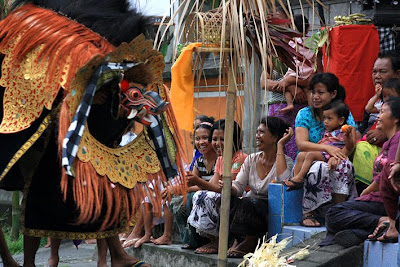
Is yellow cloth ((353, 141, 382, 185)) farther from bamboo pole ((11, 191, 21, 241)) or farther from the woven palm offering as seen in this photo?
bamboo pole ((11, 191, 21, 241))

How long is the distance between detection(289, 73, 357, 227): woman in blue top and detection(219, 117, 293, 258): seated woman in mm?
193

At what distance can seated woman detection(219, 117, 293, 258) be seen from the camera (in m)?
6.31

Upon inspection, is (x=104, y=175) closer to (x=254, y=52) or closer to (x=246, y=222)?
(x=254, y=52)

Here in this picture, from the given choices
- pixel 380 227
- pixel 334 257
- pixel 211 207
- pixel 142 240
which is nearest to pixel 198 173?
pixel 211 207

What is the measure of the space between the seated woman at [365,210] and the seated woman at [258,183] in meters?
0.85

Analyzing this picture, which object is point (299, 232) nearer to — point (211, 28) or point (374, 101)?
point (374, 101)

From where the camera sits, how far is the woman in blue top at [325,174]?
19.6ft

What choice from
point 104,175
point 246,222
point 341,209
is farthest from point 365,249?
point 104,175

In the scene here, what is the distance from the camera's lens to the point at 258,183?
6.57m

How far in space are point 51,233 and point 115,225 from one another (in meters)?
0.41

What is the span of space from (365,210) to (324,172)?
1.82 ft

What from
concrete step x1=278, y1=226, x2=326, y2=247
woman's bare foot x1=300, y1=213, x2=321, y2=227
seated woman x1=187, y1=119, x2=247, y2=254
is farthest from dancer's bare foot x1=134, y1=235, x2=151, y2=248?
woman's bare foot x1=300, y1=213, x2=321, y2=227

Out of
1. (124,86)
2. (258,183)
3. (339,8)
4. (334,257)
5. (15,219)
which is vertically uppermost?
(339,8)

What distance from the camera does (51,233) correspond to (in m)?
4.98
